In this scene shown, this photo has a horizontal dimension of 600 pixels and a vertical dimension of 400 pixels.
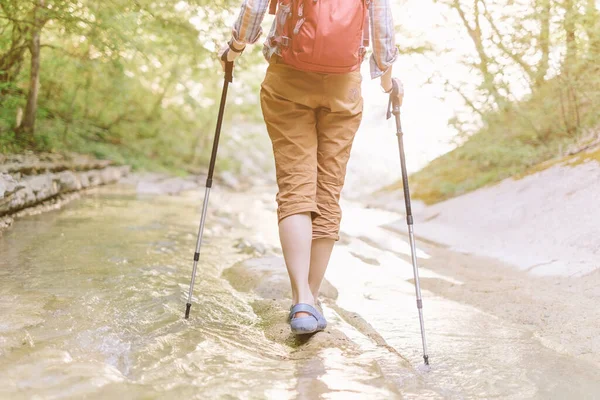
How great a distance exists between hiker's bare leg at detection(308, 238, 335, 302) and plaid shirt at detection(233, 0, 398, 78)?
2.96ft

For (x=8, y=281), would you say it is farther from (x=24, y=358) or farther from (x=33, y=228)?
(x=33, y=228)

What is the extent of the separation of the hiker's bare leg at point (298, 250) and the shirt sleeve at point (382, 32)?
2.73 feet

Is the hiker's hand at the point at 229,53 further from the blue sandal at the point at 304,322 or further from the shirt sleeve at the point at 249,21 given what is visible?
the blue sandal at the point at 304,322

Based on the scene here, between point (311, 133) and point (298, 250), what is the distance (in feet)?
1.90

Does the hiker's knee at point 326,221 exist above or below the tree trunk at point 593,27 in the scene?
below

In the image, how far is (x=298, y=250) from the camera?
2557 millimetres

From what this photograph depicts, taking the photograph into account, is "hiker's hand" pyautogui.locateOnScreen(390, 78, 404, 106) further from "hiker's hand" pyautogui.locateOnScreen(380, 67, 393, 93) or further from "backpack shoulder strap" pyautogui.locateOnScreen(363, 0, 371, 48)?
"backpack shoulder strap" pyautogui.locateOnScreen(363, 0, 371, 48)

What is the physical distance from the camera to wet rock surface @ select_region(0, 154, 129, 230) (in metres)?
4.91

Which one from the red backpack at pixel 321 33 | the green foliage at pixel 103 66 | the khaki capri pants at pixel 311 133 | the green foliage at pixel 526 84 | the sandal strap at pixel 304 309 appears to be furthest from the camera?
the green foliage at pixel 103 66

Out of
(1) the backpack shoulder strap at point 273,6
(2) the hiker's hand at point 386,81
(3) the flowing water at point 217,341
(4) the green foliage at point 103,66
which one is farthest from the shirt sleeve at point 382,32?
(4) the green foliage at point 103,66

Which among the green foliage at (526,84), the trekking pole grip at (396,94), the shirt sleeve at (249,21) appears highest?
the green foliage at (526,84)

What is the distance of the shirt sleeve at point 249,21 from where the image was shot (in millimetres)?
2496

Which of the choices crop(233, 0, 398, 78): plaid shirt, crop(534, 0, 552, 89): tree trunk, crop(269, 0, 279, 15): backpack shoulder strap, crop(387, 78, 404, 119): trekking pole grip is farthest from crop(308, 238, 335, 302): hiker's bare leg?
crop(534, 0, 552, 89): tree trunk

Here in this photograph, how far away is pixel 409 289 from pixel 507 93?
337cm
